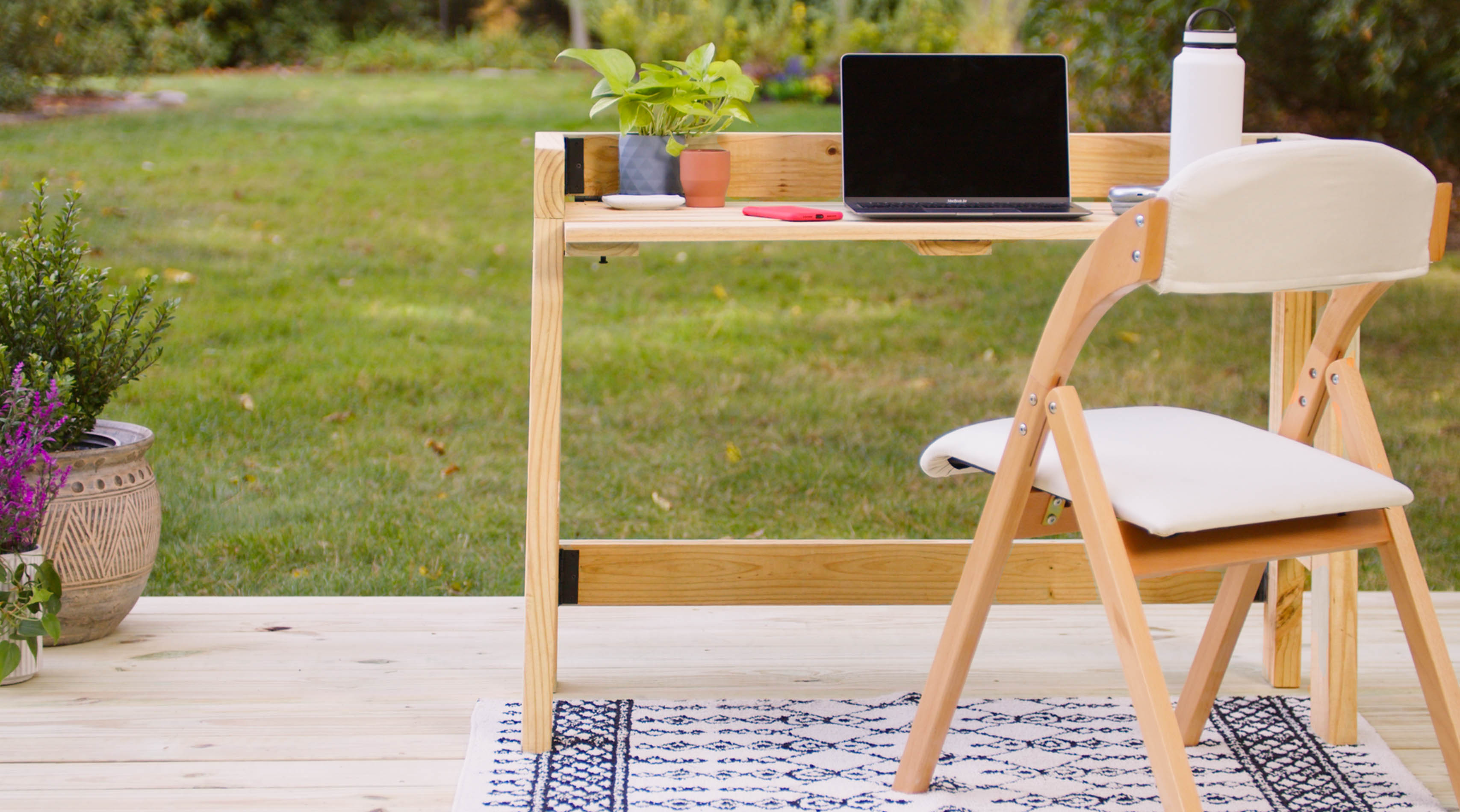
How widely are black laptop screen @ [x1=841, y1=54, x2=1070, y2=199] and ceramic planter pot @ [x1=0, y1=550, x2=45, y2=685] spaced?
4.36 feet

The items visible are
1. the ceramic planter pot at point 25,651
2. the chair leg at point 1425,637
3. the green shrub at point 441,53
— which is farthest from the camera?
the green shrub at point 441,53

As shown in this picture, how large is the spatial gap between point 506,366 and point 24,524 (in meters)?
2.07

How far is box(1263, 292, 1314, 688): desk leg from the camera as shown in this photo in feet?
7.30

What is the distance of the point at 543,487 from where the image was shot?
199cm

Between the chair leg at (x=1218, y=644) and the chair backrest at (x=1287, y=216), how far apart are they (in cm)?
55

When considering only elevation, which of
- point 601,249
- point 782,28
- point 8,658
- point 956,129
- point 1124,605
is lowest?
point 8,658

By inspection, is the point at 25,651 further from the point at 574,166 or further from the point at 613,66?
the point at 613,66

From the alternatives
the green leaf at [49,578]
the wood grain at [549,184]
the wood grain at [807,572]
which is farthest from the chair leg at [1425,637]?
the green leaf at [49,578]

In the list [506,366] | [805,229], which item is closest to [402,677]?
[805,229]

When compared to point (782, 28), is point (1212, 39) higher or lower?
lower

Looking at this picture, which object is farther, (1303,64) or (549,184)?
(1303,64)

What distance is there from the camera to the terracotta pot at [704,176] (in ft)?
7.12

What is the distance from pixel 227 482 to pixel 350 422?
0.50 m

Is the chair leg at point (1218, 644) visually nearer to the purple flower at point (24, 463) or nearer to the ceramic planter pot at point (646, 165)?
the ceramic planter pot at point (646, 165)
